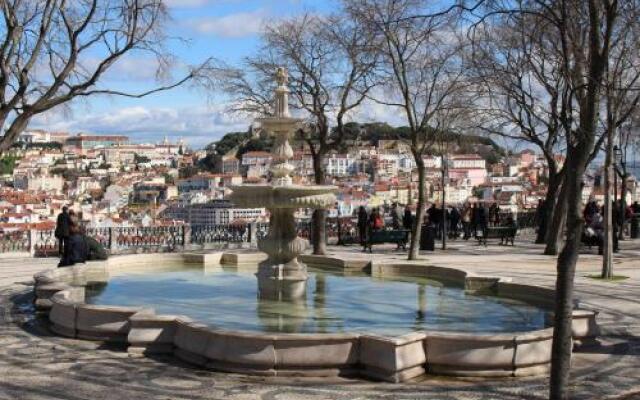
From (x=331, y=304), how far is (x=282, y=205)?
180 cm

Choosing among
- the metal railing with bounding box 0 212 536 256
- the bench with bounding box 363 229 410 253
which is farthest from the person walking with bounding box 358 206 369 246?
the metal railing with bounding box 0 212 536 256

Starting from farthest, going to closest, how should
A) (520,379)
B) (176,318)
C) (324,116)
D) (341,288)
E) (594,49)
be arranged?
1. (324,116)
2. (341,288)
3. (176,318)
4. (520,379)
5. (594,49)

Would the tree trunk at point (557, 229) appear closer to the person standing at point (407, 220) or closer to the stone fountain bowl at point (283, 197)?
the person standing at point (407, 220)

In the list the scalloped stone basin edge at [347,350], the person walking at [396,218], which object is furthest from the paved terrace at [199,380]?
the person walking at [396,218]

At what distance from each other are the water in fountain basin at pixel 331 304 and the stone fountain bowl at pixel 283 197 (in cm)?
158

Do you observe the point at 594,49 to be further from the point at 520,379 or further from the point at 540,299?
the point at 540,299

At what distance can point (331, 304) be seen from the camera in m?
12.7

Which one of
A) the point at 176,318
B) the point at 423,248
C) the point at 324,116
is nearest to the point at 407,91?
the point at 324,116

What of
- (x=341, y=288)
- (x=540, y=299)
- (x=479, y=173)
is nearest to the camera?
(x=540, y=299)

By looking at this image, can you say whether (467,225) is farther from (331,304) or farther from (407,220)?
(331,304)

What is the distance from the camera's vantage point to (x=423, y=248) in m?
24.5

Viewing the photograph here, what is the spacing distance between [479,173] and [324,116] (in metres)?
117

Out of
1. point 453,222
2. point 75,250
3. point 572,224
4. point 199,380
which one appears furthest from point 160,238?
point 572,224

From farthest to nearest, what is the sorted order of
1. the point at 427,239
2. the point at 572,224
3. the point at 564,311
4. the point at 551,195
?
the point at 551,195, the point at 427,239, the point at 572,224, the point at 564,311
